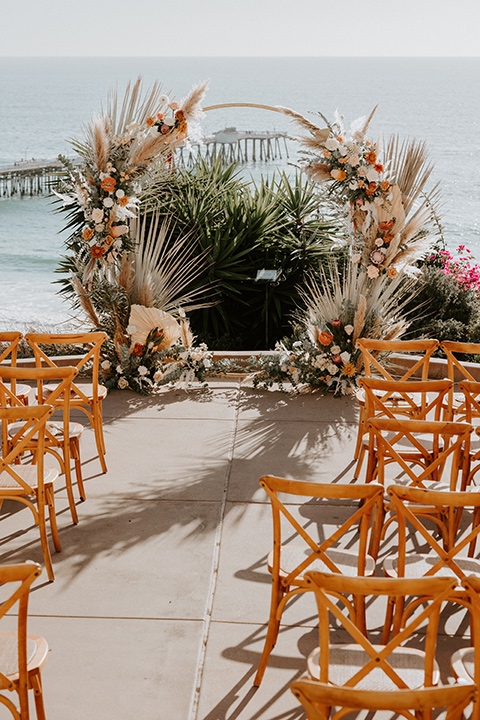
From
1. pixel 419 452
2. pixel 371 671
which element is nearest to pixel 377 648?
pixel 371 671

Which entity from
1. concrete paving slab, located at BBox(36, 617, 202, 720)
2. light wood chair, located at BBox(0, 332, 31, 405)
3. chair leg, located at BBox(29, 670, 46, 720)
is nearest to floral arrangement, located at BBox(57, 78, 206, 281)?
light wood chair, located at BBox(0, 332, 31, 405)

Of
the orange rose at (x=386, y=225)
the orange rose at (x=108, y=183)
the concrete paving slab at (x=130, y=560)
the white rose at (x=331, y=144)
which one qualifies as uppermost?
the white rose at (x=331, y=144)

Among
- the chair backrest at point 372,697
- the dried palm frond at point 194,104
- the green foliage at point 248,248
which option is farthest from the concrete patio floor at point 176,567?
the green foliage at point 248,248

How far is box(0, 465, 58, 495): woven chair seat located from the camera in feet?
12.1

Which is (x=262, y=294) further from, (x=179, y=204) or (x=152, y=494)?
(x=152, y=494)

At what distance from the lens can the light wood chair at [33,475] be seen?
3.35 m

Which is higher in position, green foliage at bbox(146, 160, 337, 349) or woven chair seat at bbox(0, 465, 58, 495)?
green foliage at bbox(146, 160, 337, 349)

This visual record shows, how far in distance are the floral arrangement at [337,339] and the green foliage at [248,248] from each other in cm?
211

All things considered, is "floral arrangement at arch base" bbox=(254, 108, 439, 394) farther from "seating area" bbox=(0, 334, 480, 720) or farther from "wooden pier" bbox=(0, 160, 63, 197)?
"wooden pier" bbox=(0, 160, 63, 197)

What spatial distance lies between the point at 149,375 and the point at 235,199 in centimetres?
355

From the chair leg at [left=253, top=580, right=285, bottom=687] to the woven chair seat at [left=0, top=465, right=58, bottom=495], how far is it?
136 cm

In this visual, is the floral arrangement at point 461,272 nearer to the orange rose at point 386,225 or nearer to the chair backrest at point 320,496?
the orange rose at point 386,225

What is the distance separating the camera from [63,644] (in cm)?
319

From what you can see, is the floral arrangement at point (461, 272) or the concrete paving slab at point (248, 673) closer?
the concrete paving slab at point (248, 673)
